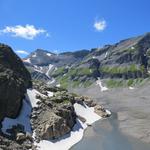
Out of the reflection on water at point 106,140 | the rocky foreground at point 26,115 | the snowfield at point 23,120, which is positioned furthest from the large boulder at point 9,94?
the reflection on water at point 106,140

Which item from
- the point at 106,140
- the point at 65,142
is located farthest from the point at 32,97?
the point at 106,140

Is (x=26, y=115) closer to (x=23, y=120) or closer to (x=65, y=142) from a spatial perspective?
(x=23, y=120)

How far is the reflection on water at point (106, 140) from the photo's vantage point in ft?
280

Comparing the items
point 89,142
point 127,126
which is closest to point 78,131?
point 89,142

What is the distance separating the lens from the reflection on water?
85.4 m

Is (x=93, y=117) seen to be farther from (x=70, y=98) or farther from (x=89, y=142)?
(x=89, y=142)

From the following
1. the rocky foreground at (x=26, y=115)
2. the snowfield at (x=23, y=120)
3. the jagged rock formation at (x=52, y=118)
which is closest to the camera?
the rocky foreground at (x=26, y=115)

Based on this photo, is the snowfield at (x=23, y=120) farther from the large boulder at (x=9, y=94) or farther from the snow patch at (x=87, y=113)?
the snow patch at (x=87, y=113)

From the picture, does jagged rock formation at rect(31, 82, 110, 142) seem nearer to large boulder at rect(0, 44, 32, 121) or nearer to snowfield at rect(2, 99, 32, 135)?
snowfield at rect(2, 99, 32, 135)

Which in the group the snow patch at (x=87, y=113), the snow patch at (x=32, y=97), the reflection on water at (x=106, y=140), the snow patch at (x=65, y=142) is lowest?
the reflection on water at (x=106, y=140)

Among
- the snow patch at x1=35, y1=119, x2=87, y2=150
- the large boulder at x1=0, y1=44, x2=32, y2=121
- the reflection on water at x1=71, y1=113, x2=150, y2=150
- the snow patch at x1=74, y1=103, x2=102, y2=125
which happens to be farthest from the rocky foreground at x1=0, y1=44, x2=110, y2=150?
the reflection on water at x1=71, y1=113, x2=150, y2=150

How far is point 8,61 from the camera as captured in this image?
4601 inches

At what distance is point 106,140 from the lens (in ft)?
311

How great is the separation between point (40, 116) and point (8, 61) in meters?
28.5
